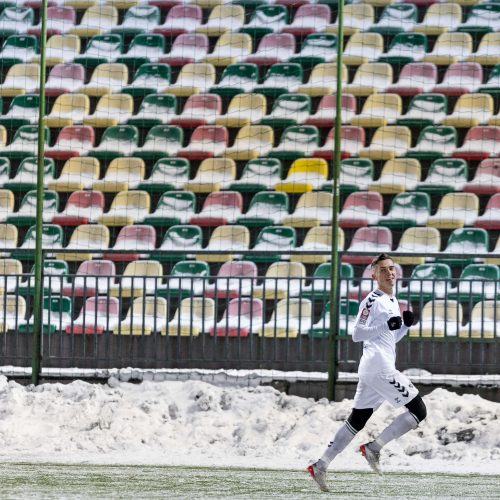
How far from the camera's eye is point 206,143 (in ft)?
57.8

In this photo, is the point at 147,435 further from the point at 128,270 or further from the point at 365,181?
the point at 365,181

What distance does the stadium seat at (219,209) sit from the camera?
16.5 meters

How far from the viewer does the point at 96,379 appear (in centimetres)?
1186

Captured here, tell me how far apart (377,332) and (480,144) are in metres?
9.72

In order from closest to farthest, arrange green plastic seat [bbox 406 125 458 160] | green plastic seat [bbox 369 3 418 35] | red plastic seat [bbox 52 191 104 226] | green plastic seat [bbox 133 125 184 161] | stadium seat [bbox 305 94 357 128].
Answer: red plastic seat [bbox 52 191 104 226]
green plastic seat [bbox 406 125 458 160]
green plastic seat [bbox 133 125 184 161]
stadium seat [bbox 305 94 357 128]
green plastic seat [bbox 369 3 418 35]

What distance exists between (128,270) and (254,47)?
566 cm

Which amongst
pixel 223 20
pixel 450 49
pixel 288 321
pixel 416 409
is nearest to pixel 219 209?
pixel 223 20

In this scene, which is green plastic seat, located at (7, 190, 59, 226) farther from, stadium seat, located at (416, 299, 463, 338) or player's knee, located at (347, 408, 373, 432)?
player's knee, located at (347, 408, 373, 432)

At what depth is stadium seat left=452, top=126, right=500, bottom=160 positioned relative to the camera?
55.7 ft

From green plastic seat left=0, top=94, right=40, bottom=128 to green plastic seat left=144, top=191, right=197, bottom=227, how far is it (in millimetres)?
2642

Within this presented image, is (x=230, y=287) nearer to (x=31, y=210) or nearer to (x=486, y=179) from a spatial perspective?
(x=31, y=210)

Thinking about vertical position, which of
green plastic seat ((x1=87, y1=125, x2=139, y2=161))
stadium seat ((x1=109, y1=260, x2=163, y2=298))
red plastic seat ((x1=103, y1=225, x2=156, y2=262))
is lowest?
stadium seat ((x1=109, y1=260, x2=163, y2=298))

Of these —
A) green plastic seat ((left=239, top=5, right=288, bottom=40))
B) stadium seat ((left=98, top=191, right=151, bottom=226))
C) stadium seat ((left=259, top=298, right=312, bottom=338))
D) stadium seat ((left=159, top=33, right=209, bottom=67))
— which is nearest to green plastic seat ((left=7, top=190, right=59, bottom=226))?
stadium seat ((left=98, top=191, right=151, bottom=226))

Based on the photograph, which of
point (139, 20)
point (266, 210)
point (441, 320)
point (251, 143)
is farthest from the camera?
point (139, 20)
